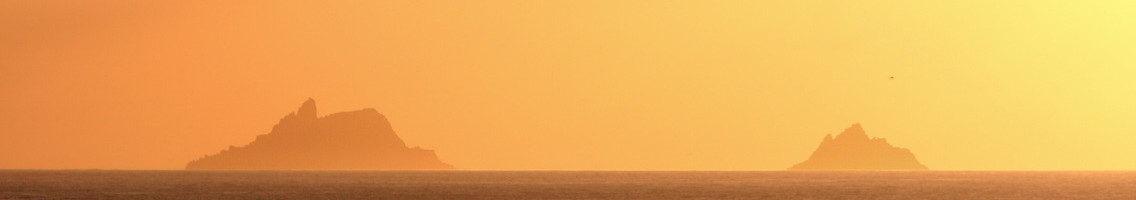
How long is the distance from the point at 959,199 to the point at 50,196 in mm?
98654

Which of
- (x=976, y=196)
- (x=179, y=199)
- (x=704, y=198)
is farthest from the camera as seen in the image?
(x=976, y=196)

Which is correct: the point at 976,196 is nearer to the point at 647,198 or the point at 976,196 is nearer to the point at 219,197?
the point at 647,198

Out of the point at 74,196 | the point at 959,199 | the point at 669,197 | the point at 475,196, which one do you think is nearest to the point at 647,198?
the point at 669,197

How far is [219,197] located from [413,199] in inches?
816

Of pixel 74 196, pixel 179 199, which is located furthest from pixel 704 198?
pixel 74 196

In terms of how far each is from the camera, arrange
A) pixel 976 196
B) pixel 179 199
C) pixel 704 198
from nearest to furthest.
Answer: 1. pixel 179 199
2. pixel 704 198
3. pixel 976 196

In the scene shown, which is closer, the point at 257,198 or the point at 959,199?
the point at 257,198

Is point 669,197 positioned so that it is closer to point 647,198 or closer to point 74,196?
point 647,198

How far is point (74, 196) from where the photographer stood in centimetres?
15838

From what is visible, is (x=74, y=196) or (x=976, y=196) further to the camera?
(x=976, y=196)

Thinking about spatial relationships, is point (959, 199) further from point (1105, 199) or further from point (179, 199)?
point (179, 199)

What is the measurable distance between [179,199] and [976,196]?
9096 cm

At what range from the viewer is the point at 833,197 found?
170 metres

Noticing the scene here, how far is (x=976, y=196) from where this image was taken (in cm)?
17462
